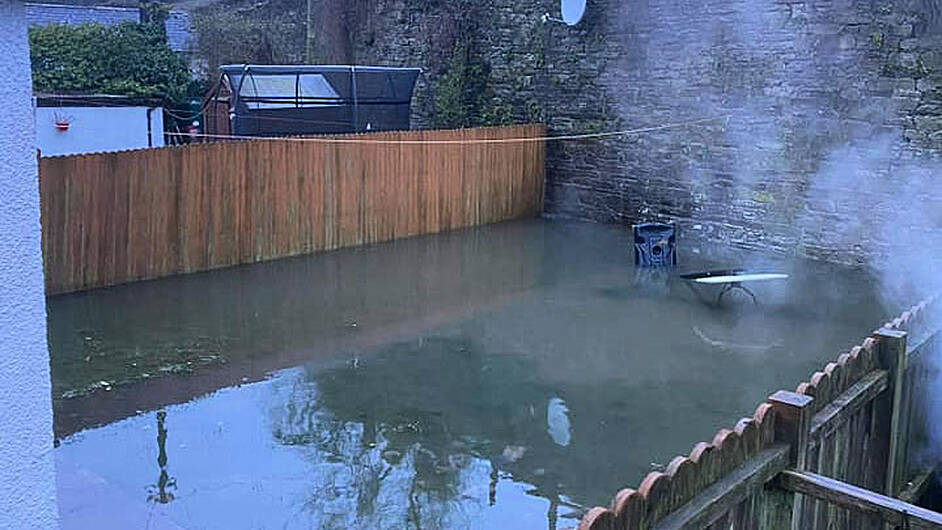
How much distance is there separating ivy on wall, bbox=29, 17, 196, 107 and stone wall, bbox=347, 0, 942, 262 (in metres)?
4.53

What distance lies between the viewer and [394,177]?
11062mm

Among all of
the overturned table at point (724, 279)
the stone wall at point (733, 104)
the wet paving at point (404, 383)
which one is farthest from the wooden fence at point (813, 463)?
the stone wall at point (733, 104)

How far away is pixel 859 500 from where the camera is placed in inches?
95.2

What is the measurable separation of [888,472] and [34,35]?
14435 millimetres

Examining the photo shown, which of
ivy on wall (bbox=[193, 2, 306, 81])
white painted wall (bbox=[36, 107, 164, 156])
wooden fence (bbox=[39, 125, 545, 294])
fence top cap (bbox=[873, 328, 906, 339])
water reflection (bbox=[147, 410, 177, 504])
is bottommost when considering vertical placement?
water reflection (bbox=[147, 410, 177, 504])

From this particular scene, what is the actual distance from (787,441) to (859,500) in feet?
0.74

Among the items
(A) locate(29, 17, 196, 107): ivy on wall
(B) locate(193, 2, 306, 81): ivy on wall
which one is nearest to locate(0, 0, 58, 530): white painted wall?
(A) locate(29, 17, 196, 107): ivy on wall

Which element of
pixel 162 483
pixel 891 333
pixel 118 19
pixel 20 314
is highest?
pixel 118 19

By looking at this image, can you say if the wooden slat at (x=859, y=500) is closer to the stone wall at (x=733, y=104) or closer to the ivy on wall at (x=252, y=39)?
the stone wall at (x=733, y=104)

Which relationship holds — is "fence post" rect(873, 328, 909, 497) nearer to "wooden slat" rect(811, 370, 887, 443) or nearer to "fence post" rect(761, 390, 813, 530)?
"wooden slat" rect(811, 370, 887, 443)

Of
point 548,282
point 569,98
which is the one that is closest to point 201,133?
point 569,98

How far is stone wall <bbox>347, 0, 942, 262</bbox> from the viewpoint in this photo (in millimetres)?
9859

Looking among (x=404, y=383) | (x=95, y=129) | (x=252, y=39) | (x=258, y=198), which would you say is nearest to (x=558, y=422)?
(x=404, y=383)

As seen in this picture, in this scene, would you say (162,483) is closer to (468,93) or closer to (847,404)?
(847,404)
